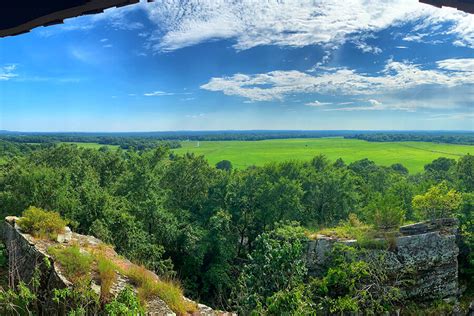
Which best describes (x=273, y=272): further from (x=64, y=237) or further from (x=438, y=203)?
(x=438, y=203)

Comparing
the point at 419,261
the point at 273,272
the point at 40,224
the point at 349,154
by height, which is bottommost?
the point at 419,261

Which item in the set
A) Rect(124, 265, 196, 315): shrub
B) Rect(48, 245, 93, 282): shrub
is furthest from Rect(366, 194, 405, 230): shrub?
Rect(48, 245, 93, 282): shrub

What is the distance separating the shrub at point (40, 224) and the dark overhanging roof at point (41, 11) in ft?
28.7

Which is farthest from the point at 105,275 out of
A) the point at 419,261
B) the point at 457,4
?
the point at 419,261

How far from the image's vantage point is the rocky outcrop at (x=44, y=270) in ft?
21.6

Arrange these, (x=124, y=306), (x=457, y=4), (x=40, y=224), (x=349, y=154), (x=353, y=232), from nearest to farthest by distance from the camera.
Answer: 1. (x=457, y=4)
2. (x=124, y=306)
3. (x=40, y=224)
4. (x=353, y=232)
5. (x=349, y=154)

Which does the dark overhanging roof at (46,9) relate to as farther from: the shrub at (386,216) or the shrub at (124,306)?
the shrub at (386,216)

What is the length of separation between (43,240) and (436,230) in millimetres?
14995

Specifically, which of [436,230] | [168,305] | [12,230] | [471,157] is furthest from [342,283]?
[471,157]

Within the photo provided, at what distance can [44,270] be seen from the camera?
7336 mm

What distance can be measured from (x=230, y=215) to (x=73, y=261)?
15057 millimetres

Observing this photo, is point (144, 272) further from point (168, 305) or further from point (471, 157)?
point (471, 157)

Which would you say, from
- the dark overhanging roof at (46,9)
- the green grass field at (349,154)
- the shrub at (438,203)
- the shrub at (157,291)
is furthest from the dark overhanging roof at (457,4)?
the green grass field at (349,154)

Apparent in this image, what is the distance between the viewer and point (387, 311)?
37.0 feet
